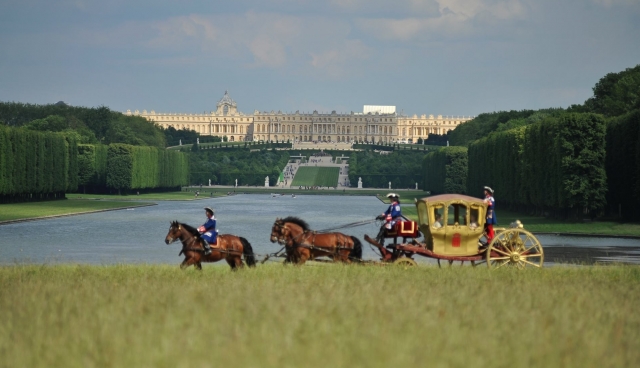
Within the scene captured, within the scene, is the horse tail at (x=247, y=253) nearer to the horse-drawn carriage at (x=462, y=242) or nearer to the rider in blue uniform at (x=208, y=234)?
the rider in blue uniform at (x=208, y=234)

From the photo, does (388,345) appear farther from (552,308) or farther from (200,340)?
(552,308)

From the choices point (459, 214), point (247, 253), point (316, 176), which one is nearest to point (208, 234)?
Result: point (247, 253)

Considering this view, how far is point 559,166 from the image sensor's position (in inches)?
1689

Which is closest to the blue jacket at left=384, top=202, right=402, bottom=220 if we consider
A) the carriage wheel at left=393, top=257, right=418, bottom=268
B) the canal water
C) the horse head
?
the carriage wheel at left=393, top=257, right=418, bottom=268

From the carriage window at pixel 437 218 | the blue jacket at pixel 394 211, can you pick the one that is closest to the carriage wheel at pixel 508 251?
the carriage window at pixel 437 218

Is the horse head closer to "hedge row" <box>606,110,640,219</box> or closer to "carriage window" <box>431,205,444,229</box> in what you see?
"carriage window" <box>431,205,444,229</box>

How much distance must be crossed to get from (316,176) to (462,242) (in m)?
118

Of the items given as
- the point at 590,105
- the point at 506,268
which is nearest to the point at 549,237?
the point at 506,268

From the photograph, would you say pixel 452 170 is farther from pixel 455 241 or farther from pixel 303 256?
pixel 303 256

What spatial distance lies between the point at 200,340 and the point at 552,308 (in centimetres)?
455

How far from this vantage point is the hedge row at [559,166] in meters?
41.2

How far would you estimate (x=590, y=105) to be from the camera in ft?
241

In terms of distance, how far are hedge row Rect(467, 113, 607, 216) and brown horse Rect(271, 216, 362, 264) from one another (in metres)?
25.1

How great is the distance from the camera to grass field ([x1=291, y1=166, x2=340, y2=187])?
129375mm
